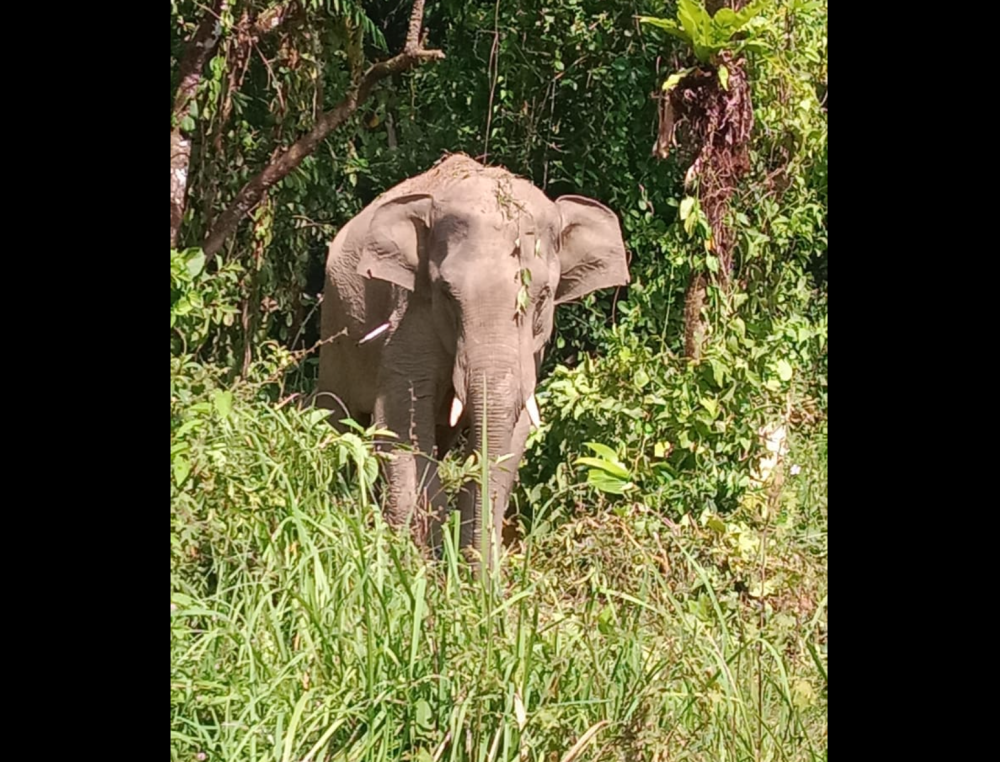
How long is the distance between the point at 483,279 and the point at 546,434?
143cm

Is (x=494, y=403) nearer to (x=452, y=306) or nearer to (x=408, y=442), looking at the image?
(x=452, y=306)

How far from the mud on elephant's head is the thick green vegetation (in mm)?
509

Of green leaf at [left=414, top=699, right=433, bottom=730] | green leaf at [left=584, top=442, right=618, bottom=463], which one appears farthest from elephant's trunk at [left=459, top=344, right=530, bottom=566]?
green leaf at [left=414, top=699, right=433, bottom=730]

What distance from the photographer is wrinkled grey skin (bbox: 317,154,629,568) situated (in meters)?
6.33

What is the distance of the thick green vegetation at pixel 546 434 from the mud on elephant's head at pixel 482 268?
51 centimetres

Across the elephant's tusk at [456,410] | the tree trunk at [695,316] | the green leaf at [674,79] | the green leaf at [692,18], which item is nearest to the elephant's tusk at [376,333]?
the elephant's tusk at [456,410]

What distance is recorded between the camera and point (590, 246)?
23.7 ft

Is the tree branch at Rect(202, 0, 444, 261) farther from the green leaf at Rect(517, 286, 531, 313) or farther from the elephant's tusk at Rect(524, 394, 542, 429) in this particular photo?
the elephant's tusk at Rect(524, 394, 542, 429)

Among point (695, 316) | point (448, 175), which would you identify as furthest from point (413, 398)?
point (695, 316)

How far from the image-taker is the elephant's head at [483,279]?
632 cm

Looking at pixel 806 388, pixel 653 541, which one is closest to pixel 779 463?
pixel 806 388

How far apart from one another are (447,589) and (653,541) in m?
1.28

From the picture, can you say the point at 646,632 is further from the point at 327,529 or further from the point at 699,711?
the point at 327,529

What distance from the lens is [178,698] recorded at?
13.0ft
